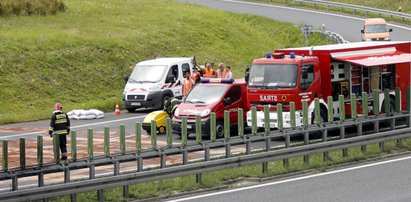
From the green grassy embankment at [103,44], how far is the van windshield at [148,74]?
215 centimetres

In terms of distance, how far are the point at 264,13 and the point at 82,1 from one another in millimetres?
13641

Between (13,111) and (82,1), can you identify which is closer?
(13,111)

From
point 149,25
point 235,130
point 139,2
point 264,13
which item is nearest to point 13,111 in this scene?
point 235,130

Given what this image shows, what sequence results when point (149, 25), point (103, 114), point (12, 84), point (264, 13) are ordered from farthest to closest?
point (264, 13)
point (149, 25)
point (12, 84)
point (103, 114)

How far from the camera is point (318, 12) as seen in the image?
66938 millimetres

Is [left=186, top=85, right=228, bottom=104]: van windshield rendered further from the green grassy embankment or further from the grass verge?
the green grassy embankment

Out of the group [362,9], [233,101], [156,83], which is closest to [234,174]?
[233,101]

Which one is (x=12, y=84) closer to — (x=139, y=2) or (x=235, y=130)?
(x=235, y=130)

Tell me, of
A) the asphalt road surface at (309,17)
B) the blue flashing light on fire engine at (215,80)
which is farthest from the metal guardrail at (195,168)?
the asphalt road surface at (309,17)

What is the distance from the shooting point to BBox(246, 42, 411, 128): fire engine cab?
2803 cm

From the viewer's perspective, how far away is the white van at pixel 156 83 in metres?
36.8

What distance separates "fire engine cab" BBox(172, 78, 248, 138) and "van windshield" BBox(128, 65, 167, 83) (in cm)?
720

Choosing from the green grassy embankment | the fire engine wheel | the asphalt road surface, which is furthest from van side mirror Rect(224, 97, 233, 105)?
the asphalt road surface

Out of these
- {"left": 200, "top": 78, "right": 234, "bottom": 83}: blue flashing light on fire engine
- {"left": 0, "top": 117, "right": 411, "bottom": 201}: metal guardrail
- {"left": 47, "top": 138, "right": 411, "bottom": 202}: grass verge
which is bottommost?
{"left": 47, "top": 138, "right": 411, "bottom": 202}: grass verge
